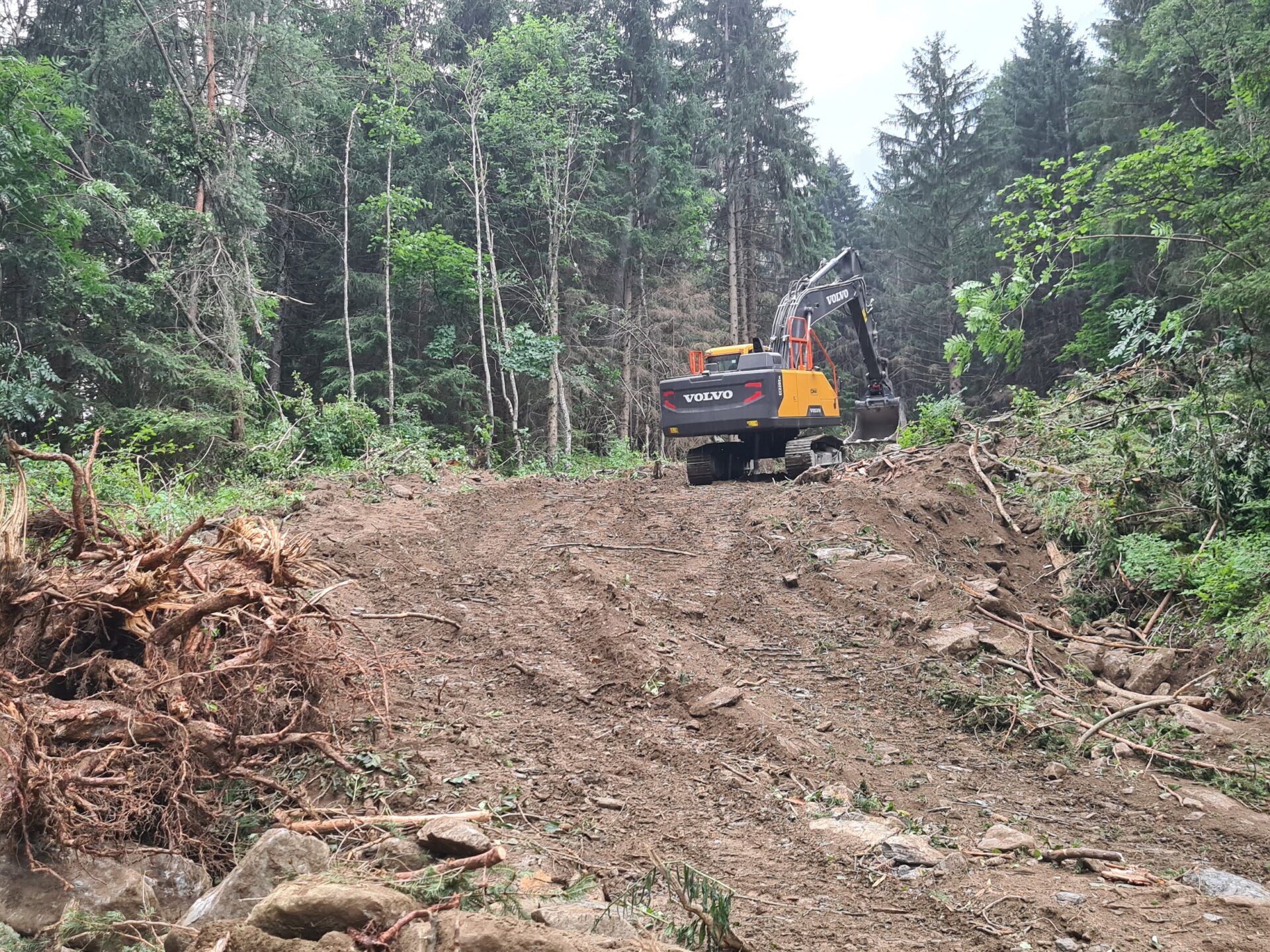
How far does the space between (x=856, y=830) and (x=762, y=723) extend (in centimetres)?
105

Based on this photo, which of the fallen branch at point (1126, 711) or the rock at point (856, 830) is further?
the fallen branch at point (1126, 711)

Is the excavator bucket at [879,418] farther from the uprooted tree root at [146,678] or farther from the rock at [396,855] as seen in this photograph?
the rock at [396,855]

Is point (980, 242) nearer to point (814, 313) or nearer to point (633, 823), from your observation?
point (814, 313)

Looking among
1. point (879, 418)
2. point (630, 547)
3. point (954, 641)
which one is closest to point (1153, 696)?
point (954, 641)

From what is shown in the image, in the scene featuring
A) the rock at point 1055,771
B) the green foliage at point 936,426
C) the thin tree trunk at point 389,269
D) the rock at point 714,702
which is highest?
the thin tree trunk at point 389,269

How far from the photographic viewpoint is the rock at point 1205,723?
5.07 meters

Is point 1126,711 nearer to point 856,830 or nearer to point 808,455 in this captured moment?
point 856,830

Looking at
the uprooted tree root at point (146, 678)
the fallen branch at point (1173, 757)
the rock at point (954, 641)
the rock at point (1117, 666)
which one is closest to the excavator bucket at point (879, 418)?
the rock at point (1117, 666)

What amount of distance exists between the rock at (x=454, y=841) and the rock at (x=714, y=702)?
183cm

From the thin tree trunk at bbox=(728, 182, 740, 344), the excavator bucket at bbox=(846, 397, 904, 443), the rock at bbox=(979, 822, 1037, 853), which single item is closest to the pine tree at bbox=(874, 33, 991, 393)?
the thin tree trunk at bbox=(728, 182, 740, 344)

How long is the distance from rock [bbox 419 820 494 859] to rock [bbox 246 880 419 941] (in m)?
0.66

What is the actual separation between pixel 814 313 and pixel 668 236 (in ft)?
42.1

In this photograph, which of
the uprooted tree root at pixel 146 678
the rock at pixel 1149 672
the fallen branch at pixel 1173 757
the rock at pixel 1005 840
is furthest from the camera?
the rock at pixel 1149 672

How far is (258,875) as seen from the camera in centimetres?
300
